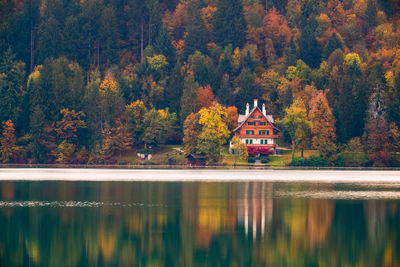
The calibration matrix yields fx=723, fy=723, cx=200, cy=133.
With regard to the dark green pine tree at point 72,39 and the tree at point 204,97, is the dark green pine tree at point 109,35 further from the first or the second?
the tree at point 204,97

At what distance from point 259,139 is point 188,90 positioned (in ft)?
61.1

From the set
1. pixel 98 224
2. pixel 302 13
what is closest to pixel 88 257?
pixel 98 224

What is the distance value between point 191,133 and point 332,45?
168 ft

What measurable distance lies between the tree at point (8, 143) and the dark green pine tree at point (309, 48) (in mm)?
Result: 70809

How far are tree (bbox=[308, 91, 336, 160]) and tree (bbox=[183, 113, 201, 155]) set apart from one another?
22.1 m

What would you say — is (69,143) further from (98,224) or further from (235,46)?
(98,224)

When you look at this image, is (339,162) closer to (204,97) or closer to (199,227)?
(204,97)

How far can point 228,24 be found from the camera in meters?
186

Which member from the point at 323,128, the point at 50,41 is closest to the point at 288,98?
the point at 323,128

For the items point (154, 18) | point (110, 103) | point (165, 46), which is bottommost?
point (110, 103)

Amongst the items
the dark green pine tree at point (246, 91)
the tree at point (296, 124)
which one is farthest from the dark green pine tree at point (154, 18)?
the tree at point (296, 124)

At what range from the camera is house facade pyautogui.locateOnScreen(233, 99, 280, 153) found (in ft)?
475

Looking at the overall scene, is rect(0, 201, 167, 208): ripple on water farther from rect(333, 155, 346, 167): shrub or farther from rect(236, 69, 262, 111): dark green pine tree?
rect(236, 69, 262, 111): dark green pine tree

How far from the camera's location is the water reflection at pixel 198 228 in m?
38.1
